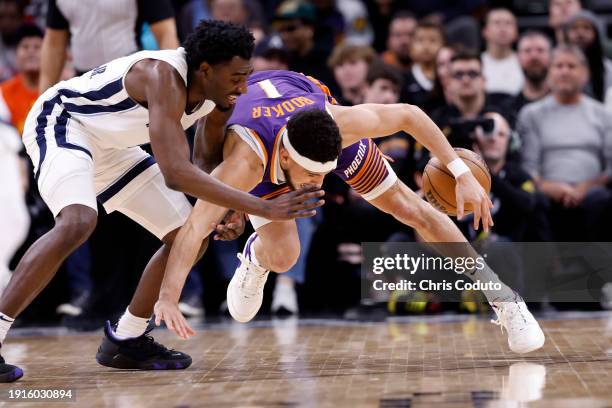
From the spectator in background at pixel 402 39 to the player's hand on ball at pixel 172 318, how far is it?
559 cm

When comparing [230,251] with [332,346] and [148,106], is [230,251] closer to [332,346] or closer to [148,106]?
[332,346]

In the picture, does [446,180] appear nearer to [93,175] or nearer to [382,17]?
[93,175]

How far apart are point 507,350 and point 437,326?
47.1 inches

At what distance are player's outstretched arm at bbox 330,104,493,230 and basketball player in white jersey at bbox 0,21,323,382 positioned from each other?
616 mm

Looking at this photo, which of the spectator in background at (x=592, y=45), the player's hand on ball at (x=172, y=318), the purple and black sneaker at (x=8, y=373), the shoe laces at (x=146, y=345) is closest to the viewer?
the player's hand on ball at (x=172, y=318)

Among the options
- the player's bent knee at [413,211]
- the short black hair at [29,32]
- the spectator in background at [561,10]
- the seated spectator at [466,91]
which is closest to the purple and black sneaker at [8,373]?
the player's bent knee at [413,211]

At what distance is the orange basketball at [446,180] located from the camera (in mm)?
5242

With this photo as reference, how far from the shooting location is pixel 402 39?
9430 mm

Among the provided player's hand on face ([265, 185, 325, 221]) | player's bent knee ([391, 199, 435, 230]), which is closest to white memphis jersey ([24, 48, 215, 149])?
player's hand on face ([265, 185, 325, 221])

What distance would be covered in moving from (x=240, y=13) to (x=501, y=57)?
2.41m

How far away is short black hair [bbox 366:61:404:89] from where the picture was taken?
26.0 feet

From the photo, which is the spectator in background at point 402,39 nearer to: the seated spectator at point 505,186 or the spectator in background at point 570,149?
the spectator in background at point 570,149

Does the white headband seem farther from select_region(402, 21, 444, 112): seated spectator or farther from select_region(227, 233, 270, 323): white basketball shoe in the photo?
select_region(402, 21, 444, 112): seated spectator

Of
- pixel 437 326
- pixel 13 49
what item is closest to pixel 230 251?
pixel 437 326
